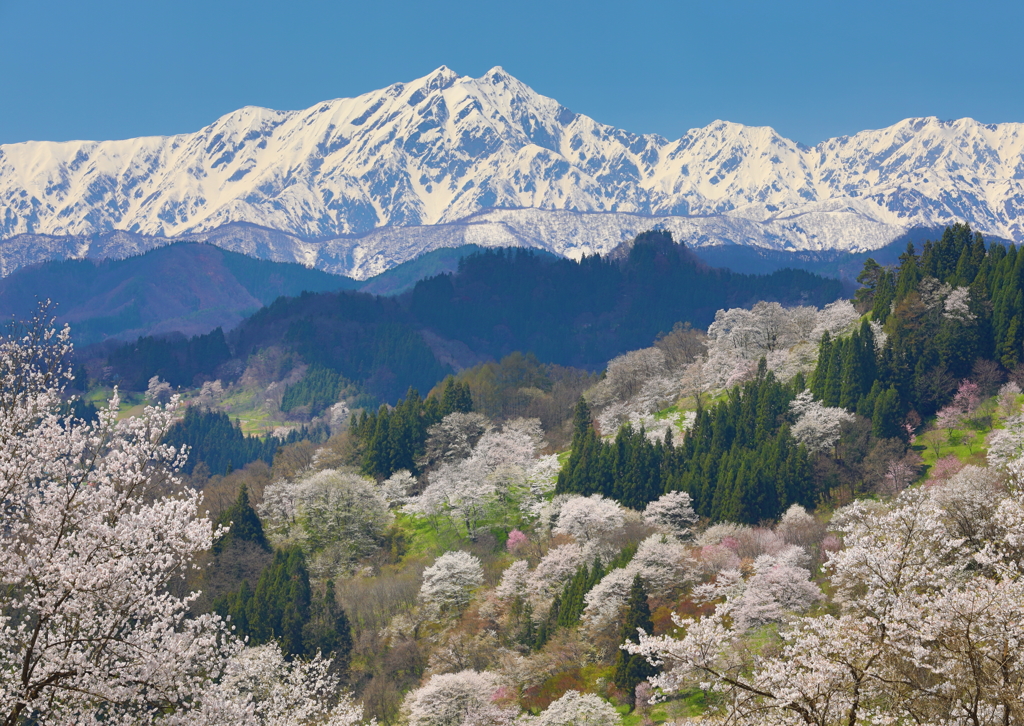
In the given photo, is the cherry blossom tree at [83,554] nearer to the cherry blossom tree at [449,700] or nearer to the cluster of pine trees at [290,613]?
the cherry blossom tree at [449,700]

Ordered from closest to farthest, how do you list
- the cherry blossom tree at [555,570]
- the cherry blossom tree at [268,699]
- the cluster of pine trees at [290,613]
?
the cherry blossom tree at [268,699] < the cherry blossom tree at [555,570] < the cluster of pine trees at [290,613]

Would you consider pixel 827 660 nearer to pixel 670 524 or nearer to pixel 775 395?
pixel 670 524

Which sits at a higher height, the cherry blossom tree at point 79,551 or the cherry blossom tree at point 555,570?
the cherry blossom tree at point 79,551

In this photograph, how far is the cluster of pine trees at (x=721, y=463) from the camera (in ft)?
340

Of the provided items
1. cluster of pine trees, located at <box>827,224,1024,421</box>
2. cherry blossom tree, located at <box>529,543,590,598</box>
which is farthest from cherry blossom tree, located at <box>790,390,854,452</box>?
cherry blossom tree, located at <box>529,543,590,598</box>

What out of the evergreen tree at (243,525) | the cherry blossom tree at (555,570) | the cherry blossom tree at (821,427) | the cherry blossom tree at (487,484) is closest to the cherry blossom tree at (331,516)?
the evergreen tree at (243,525)

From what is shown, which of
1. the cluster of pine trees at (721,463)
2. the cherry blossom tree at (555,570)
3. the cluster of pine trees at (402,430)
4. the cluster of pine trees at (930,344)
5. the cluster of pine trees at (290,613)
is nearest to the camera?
the cherry blossom tree at (555,570)

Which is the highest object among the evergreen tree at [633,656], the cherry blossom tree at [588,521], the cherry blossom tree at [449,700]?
the cherry blossom tree at [588,521]

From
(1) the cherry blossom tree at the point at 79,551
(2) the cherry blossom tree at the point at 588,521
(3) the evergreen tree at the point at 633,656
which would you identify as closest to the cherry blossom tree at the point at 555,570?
(2) the cherry blossom tree at the point at 588,521

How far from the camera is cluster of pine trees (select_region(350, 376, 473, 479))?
140000mm

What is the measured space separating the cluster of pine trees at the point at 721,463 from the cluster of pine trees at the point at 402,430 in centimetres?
2666

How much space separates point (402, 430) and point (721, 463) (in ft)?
169

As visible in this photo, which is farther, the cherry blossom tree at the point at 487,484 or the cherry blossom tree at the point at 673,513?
the cherry blossom tree at the point at 487,484

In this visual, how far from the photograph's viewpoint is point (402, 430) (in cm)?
14275
